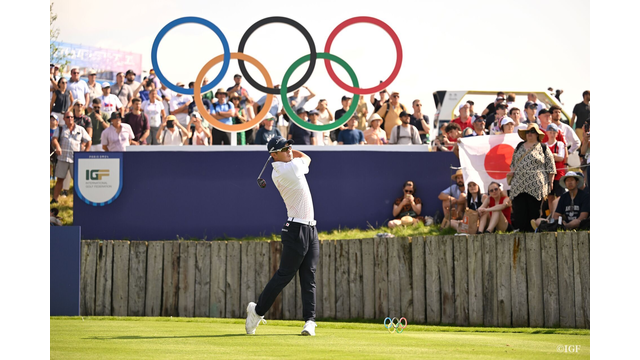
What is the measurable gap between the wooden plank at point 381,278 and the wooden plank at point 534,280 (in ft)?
6.08

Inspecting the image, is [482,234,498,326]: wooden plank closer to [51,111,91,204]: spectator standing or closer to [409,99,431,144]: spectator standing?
[409,99,431,144]: spectator standing

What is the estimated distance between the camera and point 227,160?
12.5 meters

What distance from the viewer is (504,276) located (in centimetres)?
927

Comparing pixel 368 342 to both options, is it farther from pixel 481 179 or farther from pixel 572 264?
pixel 481 179

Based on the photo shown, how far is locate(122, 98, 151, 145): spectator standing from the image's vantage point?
524 inches

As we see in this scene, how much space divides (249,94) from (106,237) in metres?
3.47

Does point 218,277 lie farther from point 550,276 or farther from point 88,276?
point 550,276

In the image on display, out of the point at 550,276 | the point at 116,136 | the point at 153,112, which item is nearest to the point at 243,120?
the point at 153,112

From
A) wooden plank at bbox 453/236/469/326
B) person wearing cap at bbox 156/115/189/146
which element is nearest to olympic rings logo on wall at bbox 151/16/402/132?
person wearing cap at bbox 156/115/189/146

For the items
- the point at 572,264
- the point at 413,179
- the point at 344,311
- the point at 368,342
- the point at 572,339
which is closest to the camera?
the point at 368,342

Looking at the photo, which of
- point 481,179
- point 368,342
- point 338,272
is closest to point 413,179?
point 481,179

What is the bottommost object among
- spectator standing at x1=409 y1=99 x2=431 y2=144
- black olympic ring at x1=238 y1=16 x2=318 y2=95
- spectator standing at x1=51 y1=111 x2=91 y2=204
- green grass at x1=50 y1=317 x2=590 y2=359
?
green grass at x1=50 y1=317 x2=590 y2=359

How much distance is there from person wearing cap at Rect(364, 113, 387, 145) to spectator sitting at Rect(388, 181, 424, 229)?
115cm

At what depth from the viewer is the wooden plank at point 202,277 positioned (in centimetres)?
1055
